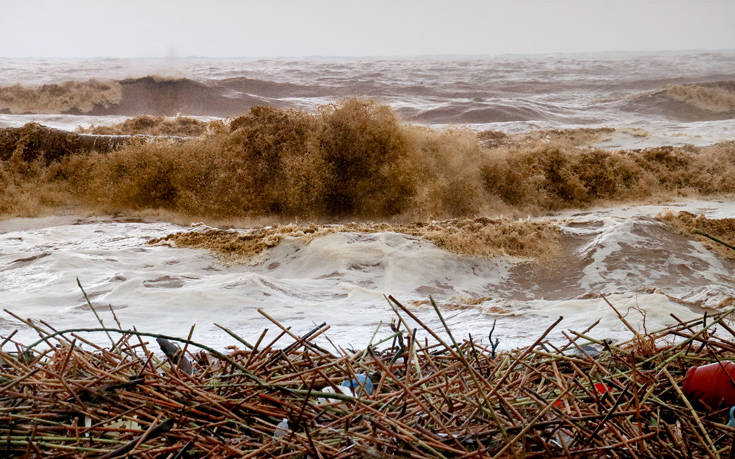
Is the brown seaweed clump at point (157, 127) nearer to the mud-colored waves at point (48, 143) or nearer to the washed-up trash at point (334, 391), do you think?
the mud-colored waves at point (48, 143)

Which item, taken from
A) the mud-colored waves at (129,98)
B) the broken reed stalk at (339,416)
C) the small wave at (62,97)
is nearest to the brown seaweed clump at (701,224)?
the broken reed stalk at (339,416)

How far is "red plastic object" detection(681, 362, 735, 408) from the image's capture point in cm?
183

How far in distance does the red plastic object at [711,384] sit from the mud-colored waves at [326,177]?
20.9ft

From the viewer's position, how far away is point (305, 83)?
78.6ft

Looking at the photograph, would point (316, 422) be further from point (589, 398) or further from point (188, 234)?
point (188, 234)

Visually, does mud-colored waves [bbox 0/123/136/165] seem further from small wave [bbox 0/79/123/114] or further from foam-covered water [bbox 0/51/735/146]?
small wave [bbox 0/79/123/114]

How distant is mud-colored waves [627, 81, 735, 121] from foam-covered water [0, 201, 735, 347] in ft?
47.2

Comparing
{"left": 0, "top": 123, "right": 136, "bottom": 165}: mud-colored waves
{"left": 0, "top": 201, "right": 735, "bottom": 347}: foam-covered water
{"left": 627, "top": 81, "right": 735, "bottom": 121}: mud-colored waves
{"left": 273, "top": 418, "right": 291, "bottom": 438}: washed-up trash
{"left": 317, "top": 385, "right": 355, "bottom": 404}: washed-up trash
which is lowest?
{"left": 0, "top": 201, "right": 735, "bottom": 347}: foam-covered water

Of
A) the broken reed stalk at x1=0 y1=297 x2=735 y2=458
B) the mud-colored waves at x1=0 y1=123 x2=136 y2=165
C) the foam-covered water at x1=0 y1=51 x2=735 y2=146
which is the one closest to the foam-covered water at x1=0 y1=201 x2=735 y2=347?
the broken reed stalk at x1=0 y1=297 x2=735 y2=458

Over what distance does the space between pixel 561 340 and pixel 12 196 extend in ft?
25.3

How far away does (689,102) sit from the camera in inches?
791

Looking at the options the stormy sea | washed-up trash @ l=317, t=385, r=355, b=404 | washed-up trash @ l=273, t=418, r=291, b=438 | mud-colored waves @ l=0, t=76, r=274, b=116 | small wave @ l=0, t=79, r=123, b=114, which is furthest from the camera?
mud-colored waves @ l=0, t=76, r=274, b=116

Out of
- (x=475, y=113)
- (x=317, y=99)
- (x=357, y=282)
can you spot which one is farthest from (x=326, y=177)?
(x=317, y=99)

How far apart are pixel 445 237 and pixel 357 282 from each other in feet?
4.12
